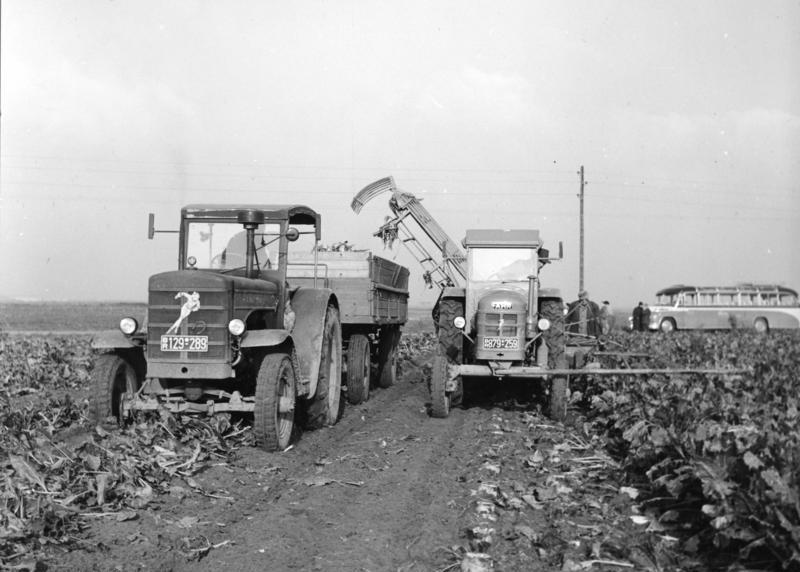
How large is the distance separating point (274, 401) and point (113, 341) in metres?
1.90

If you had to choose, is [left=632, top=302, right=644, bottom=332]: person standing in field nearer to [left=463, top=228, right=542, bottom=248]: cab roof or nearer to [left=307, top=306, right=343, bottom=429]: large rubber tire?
[left=463, top=228, right=542, bottom=248]: cab roof

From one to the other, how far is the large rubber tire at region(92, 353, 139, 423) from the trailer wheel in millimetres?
1439

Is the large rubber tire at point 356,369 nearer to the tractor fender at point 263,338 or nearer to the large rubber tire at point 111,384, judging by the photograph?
the tractor fender at point 263,338

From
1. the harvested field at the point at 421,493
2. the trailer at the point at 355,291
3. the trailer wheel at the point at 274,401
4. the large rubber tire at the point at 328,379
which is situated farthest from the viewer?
the trailer at the point at 355,291

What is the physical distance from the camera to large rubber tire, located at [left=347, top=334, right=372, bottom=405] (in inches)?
435

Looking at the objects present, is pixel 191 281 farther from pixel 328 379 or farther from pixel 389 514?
pixel 389 514

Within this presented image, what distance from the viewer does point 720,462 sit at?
4773 millimetres

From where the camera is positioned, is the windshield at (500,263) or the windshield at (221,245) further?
the windshield at (500,263)

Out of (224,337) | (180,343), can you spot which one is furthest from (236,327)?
(180,343)

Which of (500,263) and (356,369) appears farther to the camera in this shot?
(500,263)

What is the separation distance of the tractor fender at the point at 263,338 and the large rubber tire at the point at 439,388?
2.90 meters

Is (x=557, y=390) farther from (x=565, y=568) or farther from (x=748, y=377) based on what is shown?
(x=565, y=568)

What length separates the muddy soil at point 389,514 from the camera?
450cm

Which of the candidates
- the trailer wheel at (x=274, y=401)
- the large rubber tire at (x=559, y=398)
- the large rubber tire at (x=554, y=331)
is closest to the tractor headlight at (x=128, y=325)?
the trailer wheel at (x=274, y=401)
